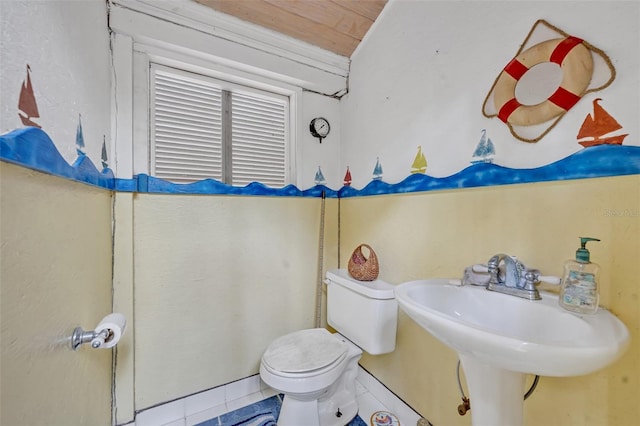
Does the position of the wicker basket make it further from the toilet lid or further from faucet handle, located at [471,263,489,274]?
faucet handle, located at [471,263,489,274]

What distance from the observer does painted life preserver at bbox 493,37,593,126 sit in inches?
29.2

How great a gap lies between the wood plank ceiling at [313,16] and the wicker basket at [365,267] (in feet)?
4.23

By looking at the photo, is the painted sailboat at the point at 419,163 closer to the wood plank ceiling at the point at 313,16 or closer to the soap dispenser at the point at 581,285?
the soap dispenser at the point at 581,285

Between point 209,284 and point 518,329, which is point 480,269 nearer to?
point 518,329

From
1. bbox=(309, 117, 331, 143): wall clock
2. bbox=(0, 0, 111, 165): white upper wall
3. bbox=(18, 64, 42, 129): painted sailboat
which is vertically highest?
bbox=(309, 117, 331, 143): wall clock

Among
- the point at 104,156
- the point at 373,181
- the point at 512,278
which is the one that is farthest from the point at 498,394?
the point at 104,156

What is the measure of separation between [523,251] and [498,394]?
1.47ft

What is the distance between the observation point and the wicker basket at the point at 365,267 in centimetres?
139

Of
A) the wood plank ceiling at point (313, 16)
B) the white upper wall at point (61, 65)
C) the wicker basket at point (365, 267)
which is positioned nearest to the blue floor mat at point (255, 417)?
the wicker basket at point (365, 267)

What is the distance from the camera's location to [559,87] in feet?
2.57

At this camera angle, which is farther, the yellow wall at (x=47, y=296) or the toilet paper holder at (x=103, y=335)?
the toilet paper holder at (x=103, y=335)

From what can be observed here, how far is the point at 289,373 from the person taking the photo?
108cm

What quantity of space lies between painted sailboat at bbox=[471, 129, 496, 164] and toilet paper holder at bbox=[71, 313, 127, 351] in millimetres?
1438

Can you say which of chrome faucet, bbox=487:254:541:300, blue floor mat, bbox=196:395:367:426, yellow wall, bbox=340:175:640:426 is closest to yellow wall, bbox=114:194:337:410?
blue floor mat, bbox=196:395:367:426
